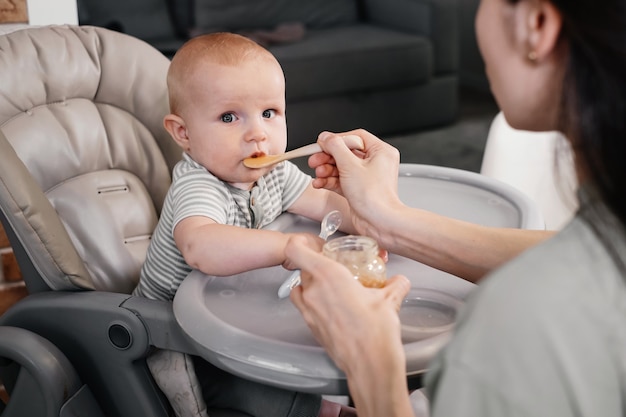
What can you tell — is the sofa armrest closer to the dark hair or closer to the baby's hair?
the baby's hair

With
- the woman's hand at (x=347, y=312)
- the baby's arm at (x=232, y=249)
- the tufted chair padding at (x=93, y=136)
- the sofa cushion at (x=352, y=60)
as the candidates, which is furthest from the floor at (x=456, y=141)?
the woman's hand at (x=347, y=312)

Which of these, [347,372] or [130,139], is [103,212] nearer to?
[130,139]

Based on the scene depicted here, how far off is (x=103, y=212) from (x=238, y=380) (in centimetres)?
40

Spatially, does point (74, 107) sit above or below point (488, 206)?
above

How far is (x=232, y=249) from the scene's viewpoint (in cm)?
106

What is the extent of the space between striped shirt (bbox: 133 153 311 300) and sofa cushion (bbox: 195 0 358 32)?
175 cm

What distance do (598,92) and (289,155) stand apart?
0.58 meters

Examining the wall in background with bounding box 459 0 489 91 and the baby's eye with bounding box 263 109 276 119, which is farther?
the wall in background with bounding box 459 0 489 91

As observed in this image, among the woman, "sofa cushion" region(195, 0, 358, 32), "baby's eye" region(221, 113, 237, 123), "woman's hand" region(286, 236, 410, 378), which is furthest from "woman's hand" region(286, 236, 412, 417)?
"sofa cushion" region(195, 0, 358, 32)

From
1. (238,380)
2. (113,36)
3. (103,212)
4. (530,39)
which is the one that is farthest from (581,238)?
(113,36)

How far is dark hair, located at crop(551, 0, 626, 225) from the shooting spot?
0.62 metres

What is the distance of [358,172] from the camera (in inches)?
45.3

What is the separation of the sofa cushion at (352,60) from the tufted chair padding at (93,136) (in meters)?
1.80

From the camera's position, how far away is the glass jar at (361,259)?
3.05 ft
